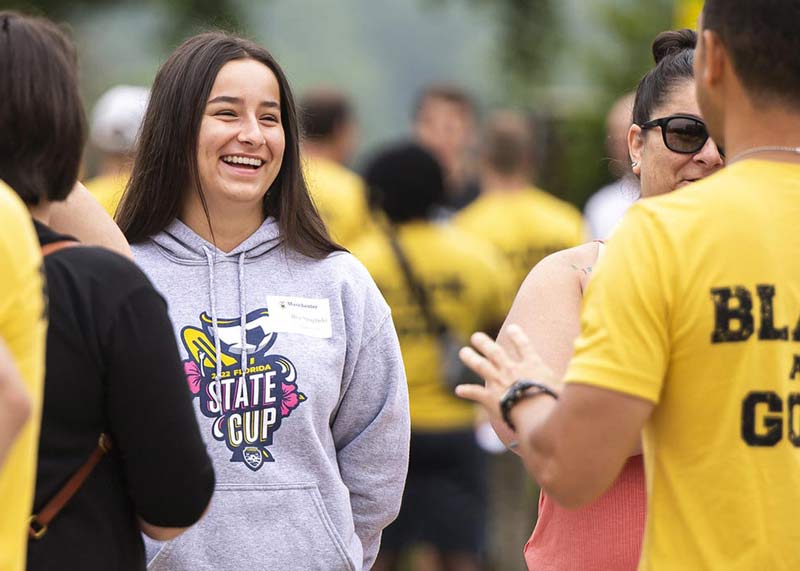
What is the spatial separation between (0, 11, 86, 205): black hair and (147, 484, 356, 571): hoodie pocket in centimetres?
121

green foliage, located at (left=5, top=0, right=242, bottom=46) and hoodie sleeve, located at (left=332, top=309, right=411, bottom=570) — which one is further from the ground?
hoodie sleeve, located at (left=332, top=309, right=411, bottom=570)

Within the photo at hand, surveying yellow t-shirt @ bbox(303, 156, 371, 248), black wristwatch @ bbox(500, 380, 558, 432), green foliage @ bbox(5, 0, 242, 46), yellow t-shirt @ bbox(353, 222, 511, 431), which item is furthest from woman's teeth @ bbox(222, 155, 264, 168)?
green foliage @ bbox(5, 0, 242, 46)

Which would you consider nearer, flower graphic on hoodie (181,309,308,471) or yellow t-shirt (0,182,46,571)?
yellow t-shirt (0,182,46,571)

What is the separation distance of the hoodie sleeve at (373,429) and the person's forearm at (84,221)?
0.87 meters

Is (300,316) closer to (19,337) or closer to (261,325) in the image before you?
(261,325)

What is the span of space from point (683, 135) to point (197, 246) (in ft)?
4.48

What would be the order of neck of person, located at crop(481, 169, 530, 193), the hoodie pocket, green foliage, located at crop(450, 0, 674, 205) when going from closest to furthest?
the hoodie pocket, neck of person, located at crop(481, 169, 530, 193), green foliage, located at crop(450, 0, 674, 205)

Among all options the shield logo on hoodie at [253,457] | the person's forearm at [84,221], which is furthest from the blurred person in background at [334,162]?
the person's forearm at [84,221]

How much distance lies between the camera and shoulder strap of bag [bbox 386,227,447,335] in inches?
289

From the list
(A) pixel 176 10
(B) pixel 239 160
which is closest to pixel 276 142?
(B) pixel 239 160

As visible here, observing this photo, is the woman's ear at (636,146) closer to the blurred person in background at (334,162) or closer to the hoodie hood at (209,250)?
the hoodie hood at (209,250)

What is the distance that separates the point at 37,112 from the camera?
265cm

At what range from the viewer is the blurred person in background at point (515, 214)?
9219 mm

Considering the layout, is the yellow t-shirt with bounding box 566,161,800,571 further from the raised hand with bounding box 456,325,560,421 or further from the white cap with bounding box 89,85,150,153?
the white cap with bounding box 89,85,150,153
